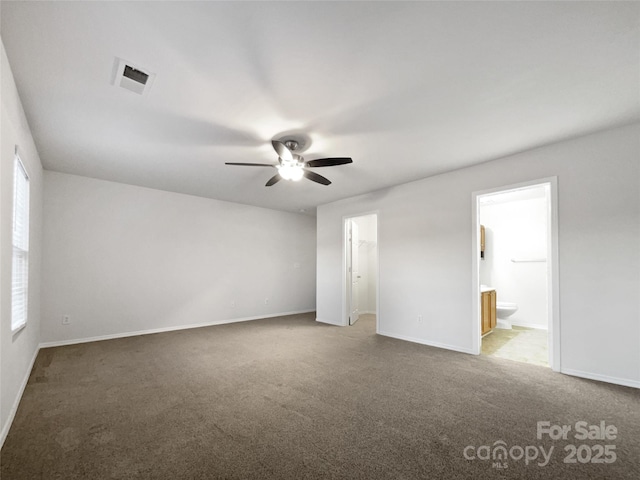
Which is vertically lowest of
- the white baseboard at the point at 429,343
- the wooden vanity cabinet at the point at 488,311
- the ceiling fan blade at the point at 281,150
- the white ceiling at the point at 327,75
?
the white baseboard at the point at 429,343

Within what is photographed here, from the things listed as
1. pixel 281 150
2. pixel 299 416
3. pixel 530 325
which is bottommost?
pixel 530 325

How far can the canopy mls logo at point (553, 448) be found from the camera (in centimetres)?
185

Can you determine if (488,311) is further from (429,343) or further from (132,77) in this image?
(132,77)

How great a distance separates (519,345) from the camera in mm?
4535

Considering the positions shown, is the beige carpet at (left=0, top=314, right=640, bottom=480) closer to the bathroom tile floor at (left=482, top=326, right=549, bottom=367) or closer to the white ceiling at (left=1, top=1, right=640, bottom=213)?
the bathroom tile floor at (left=482, top=326, right=549, bottom=367)

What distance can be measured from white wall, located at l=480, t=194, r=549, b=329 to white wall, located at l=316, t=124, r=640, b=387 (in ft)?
8.68

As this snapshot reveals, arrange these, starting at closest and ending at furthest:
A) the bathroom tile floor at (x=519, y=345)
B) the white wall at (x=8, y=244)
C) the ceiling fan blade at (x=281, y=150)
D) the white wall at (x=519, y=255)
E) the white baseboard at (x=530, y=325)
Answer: the white wall at (x=8, y=244), the ceiling fan blade at (x=281, y=150), the bathroom tile floor at (x=519, y=345), the white baseboard at (x=530, y=325), the white wall at (x=519, y=255)

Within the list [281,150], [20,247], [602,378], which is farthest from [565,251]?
[20,247]

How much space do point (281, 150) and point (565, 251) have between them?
10.8 ft

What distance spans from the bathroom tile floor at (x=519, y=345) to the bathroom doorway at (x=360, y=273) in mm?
1855

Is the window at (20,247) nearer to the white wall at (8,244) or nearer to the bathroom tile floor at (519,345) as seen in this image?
the white wall at (8,244)

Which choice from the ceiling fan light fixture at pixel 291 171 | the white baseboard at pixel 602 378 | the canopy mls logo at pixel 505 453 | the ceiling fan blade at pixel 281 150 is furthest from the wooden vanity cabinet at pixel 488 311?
the ceiling fan blade at pixel 281 150

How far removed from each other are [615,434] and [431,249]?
→ 277cm

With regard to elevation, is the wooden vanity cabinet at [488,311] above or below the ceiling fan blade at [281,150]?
below
